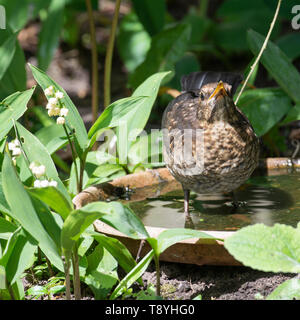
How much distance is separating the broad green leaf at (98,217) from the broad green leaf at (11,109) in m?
0.77

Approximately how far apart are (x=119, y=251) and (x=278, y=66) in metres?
1.83

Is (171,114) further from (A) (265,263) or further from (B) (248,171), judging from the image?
(A) (265,263)

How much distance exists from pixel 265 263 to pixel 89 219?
0.58 m

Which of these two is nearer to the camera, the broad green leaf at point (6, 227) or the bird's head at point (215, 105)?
the broad green leaf at point (6, 227)

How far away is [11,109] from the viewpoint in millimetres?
2590

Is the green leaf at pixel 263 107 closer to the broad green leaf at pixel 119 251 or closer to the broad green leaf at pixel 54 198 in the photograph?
the broad green leaf at pixel 119 251

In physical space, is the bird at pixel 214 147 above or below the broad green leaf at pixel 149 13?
below

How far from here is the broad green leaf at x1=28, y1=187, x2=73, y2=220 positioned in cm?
187

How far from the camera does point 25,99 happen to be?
8.52ft

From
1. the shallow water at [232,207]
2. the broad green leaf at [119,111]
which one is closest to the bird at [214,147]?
the shallow water at [232,207]

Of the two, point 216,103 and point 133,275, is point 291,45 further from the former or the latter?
point 133,275

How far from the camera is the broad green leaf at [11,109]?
2555mm

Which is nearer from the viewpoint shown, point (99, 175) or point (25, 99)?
point (25, 99)

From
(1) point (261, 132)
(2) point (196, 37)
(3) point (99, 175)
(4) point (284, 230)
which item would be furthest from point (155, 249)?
(2) point (196, 37)
